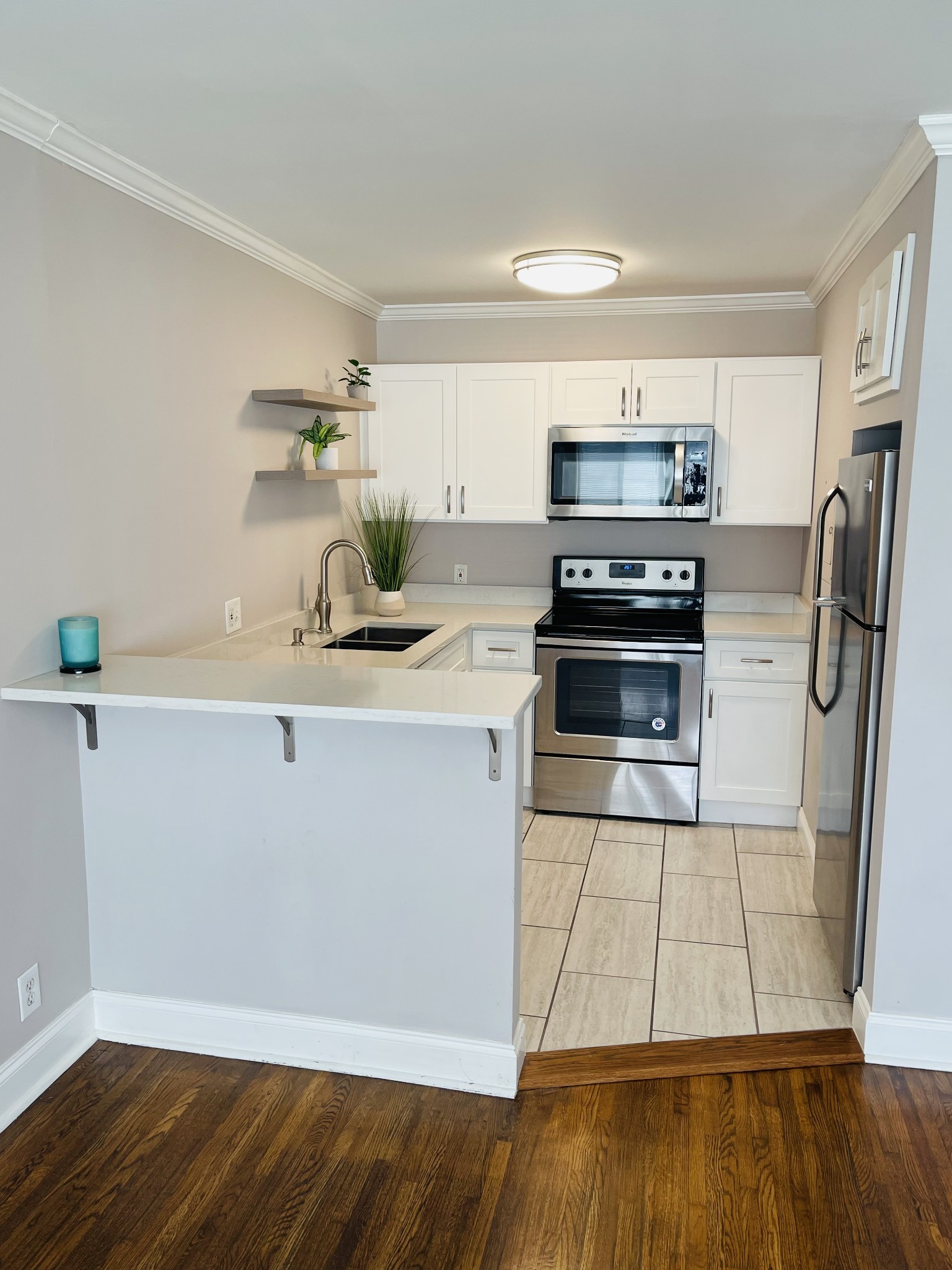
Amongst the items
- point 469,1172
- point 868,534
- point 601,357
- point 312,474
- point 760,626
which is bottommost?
point 469,1172

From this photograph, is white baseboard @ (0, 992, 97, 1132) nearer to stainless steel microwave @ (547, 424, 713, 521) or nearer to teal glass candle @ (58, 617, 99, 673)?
teal glass candle @ (58, 617, 99, 673)

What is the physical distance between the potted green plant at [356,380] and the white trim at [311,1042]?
267 cm

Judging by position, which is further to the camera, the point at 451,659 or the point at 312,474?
the point at 451,659

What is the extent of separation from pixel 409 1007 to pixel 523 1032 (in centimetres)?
33

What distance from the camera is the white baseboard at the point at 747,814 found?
13.8ft

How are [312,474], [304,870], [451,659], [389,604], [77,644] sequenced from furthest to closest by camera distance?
[389,604] → [451,659] → [312,474] → [304,870] → [77,644]

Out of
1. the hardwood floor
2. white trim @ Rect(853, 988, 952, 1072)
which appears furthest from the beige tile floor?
the hardwood floor

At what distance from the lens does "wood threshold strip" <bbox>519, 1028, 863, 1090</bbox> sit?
2.51 meters

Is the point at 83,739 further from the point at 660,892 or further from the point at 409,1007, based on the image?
the point at 660,892

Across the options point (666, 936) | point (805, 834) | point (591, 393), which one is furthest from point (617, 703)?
point (591, 393)

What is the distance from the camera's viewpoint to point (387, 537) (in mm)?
4590

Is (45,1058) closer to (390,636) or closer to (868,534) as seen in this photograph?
(390,636)

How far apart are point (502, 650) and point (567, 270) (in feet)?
5.43

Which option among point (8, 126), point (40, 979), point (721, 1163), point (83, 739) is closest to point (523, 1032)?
point (721, 1163)
